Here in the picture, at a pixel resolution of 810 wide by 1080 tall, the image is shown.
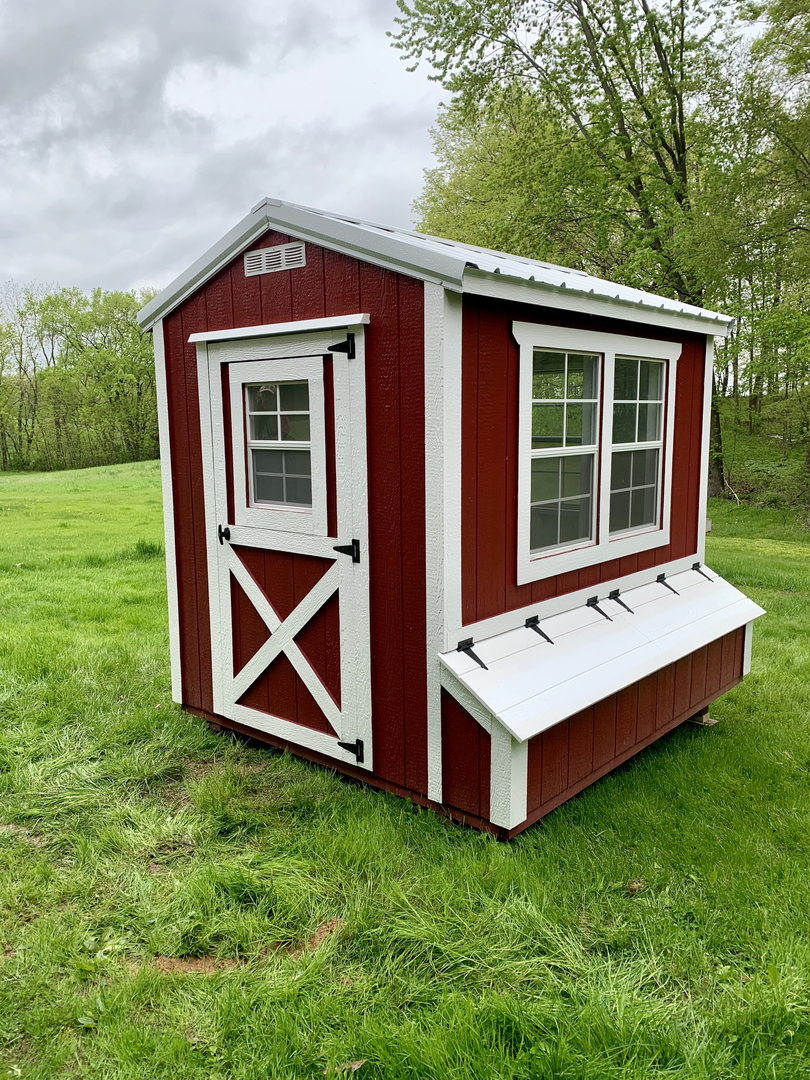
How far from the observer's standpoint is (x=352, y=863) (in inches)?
131

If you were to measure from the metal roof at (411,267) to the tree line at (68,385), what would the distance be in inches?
1219

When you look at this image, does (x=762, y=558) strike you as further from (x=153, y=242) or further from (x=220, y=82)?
(x=153, y=242)

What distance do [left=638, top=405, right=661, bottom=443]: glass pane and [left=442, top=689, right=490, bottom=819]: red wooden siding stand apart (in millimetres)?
2165

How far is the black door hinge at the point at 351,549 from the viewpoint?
380 centimetres

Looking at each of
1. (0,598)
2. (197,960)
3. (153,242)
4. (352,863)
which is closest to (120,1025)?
(197,960)

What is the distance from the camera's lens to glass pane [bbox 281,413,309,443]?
3998 millimetres

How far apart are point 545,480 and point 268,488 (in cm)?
153

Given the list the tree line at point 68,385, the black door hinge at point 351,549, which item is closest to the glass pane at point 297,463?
the black door hinge at point 351,549

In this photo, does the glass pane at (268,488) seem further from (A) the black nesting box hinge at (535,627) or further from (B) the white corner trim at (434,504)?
(A) the black nesting box hinge at (535,627)

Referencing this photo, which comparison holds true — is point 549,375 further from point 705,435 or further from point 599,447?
point 705,435

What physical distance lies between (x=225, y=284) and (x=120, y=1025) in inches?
138

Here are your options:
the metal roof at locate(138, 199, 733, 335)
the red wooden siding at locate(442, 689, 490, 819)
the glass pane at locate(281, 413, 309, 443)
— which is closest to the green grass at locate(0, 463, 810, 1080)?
the red wooden siding at locate(442, 689, 490, 819)

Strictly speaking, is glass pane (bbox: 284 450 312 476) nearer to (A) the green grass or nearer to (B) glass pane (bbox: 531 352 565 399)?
(B) glass pane (bbox: 531 352 565 399)

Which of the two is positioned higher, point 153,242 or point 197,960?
point 153,242
